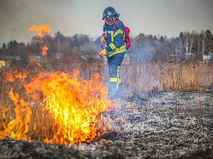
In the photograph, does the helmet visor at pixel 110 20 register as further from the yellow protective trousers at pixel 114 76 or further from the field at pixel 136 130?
the field at pixel 136 130

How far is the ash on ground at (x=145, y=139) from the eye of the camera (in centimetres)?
260

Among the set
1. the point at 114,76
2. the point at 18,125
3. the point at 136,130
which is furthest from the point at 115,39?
the point at 18,125

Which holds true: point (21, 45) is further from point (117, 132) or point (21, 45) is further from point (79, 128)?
point (117, 132)

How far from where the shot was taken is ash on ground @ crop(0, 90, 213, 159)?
2.60 m

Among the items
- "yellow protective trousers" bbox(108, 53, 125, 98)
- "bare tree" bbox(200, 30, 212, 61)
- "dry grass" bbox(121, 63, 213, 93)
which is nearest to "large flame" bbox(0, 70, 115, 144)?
"yellow protective trousers" bbox(108, 53, 125, 98)

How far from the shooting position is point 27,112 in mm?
3619

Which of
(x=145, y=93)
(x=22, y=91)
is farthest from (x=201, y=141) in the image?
(x=145, y=93)

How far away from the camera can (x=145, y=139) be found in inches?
140

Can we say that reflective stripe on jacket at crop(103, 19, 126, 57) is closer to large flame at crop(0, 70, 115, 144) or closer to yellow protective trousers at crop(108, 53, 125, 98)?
yellow protective trousers at crop(108, 53, 125, 98)

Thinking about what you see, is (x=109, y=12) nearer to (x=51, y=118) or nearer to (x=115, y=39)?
(x=115, y=39)

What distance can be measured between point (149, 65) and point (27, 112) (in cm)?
655

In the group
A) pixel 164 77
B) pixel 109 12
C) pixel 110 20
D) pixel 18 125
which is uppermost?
pixel 109 12

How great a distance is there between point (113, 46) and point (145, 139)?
3907 millimetres

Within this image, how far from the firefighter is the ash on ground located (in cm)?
134
